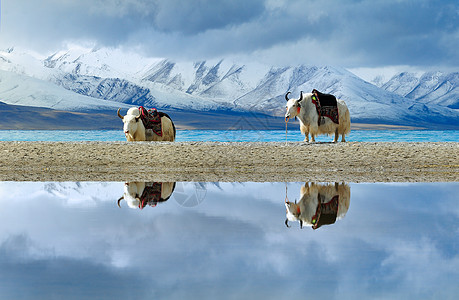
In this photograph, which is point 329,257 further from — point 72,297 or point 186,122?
point 186,122

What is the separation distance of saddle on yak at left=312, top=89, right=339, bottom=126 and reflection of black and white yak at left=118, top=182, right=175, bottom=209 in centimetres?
692

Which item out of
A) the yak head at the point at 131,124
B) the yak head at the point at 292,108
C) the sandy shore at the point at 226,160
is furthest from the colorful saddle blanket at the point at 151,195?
the yak head at the point at 131,124

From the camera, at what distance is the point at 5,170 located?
1232 centimetres

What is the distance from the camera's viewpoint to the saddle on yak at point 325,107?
15.4 m

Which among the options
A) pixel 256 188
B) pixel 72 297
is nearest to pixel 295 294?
pixel 72 297

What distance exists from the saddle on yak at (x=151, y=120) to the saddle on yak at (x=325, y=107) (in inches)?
158

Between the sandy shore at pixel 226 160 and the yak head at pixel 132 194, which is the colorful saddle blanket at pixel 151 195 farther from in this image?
the sandy shore at pixel 226 160

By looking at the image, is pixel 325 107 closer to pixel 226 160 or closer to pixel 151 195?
pixel 226 160

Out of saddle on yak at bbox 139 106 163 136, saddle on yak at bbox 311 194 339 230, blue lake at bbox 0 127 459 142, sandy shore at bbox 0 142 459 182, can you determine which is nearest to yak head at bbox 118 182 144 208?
saddle on yak at bbox 311 194 339 230

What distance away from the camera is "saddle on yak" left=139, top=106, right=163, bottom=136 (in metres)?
16.6

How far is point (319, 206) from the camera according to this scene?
6340 millimetres

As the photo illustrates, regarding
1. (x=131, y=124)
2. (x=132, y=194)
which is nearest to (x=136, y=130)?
(x=131, y=124)

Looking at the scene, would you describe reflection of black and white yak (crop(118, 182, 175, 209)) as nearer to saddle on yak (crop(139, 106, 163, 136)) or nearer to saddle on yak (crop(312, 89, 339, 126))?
saddle on yak (crop(312, 89, 339, 126))

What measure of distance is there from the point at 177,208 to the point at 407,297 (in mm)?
3288
